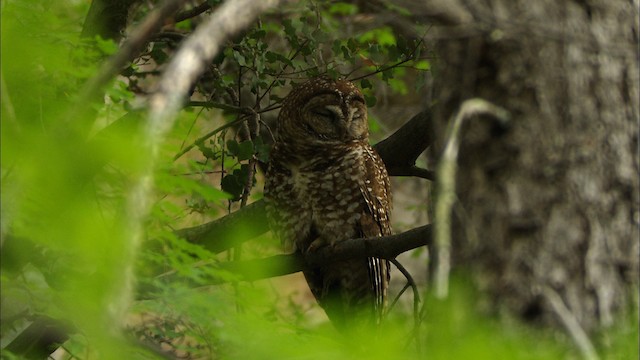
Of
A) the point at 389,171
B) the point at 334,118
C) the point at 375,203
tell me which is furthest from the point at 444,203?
the point at 334,118

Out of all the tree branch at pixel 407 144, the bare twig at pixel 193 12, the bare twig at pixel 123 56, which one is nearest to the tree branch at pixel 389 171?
the tree branch at pixel 407 144

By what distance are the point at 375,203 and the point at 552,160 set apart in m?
2.79

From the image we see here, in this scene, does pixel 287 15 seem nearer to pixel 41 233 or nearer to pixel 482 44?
pixel 482 44

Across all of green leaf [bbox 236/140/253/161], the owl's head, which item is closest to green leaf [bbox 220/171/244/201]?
green leaf [bbox 236/140/253/161]

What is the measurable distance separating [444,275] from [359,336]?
0.25 meters

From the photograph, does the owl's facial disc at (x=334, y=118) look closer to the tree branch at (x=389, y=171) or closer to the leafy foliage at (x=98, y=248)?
the tree branch at (x=389, y=171)

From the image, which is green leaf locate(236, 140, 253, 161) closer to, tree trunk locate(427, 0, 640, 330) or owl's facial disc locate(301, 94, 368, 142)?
owl's facial disc locate(301, 94, 368, 142)

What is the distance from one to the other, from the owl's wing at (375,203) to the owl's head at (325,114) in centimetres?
28

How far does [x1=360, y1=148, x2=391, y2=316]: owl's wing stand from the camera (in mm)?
5441

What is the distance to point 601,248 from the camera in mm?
2686

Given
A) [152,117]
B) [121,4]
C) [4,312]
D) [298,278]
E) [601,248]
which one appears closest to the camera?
[152,117]

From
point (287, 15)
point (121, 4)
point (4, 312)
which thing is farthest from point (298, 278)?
point (4, 312)

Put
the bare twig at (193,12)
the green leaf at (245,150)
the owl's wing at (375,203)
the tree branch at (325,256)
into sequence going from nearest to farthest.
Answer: the tree branch at (325,256)
the green leaf at (245,150)
the bare twig at (193,12)
the owl's wing at (375,203)

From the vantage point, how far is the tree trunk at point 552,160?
2.67m
